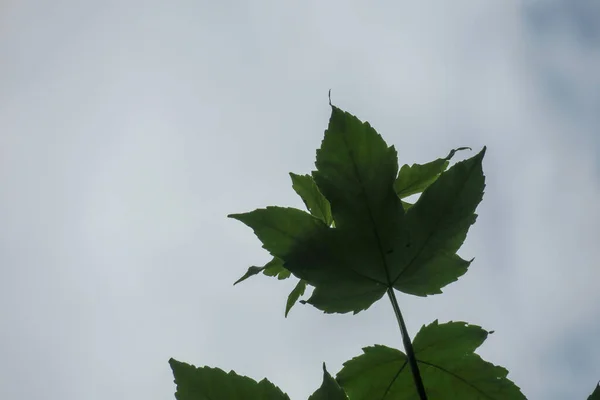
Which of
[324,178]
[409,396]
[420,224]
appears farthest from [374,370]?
[324,178]

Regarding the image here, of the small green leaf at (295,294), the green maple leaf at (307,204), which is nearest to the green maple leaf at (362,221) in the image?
the green maple leaf at (307,204)

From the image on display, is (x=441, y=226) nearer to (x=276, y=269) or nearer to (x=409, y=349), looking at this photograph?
(x=409, y=349)

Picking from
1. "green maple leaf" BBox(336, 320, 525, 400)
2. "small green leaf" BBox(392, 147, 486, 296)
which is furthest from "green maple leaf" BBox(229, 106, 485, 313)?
"green maple leaf" BBox(336, 320, 525, 400)

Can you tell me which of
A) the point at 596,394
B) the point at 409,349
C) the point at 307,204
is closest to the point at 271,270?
the point at 307,204

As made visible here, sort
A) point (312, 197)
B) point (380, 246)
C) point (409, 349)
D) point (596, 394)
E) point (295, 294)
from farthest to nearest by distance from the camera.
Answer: point (295, 294), point (312, 197), point (380, 246), point (409, 349), point (596, 394)

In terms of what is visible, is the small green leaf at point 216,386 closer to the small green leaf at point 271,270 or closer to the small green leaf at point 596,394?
the small green leaf at point 271,270

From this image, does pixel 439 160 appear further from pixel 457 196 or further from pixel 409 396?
pixel 409 396
